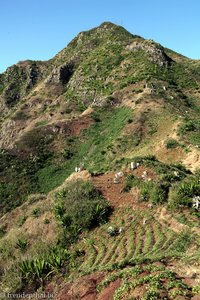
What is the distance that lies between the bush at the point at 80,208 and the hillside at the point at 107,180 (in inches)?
3.2

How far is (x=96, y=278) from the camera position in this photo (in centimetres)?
1627

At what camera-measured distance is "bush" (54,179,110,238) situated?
23.5 meters

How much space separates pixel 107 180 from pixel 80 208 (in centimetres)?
492

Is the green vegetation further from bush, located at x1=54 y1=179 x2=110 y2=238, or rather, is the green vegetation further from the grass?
the grass

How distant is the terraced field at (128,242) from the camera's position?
18438 millimetres

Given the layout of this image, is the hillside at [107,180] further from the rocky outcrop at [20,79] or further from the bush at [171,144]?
the rocky outcrop at [20,79]

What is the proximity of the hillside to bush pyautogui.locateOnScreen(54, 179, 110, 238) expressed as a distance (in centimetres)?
8

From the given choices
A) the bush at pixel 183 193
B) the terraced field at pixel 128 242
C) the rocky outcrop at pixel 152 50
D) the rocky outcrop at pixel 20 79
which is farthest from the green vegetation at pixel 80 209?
the rocky outcrop at pixel 20 79

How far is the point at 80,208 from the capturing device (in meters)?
24.5

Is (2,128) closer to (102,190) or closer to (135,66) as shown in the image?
(135,66)

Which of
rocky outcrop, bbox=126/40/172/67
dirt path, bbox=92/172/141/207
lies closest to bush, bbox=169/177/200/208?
dirt path, bbox=92/172/141/207

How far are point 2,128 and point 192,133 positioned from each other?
48.2 meters

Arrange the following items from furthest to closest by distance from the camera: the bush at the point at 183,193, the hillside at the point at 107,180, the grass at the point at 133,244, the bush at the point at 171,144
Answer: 1. the bush at the point at 171,144
2. the bush at the point at 183,193
3. the grass at the point at 133,244
4. the hillside at the point at 107,180

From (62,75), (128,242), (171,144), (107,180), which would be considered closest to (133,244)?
(128,242)
